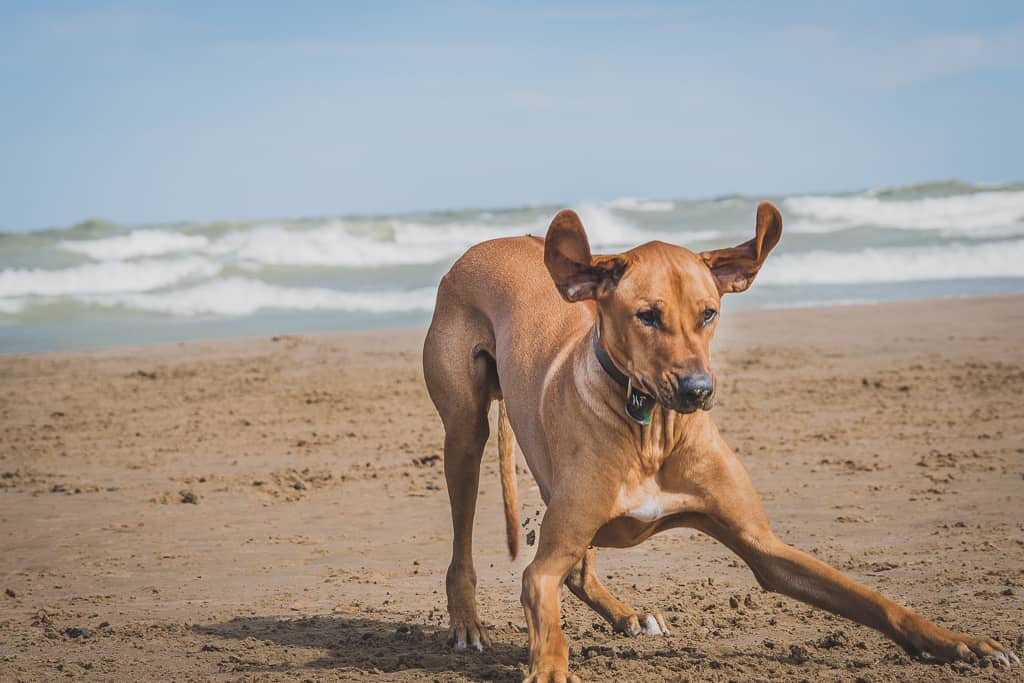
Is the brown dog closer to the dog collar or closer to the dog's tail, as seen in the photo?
the dog collar

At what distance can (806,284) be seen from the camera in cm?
1977

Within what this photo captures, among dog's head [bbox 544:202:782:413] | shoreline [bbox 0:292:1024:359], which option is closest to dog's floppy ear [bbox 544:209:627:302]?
dog's head [bbox 544:202:782:413]

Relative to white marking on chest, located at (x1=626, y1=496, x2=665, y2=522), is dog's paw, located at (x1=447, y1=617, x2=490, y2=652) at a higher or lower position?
lower

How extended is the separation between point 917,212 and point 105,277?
20622mm

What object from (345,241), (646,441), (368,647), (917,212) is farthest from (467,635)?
(917,212)

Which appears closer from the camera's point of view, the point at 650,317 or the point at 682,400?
the point at 682,400

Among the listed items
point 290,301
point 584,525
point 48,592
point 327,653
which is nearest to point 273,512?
point 48,592

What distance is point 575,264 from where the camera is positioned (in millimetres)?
3598

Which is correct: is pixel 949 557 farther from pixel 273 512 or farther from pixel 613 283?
pixel 273 512

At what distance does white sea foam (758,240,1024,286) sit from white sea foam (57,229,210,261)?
1470cm

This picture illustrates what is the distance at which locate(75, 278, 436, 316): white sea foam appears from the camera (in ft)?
63.3

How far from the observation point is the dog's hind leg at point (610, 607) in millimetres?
4668

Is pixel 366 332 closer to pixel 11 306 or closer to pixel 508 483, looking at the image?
pixel 11 306

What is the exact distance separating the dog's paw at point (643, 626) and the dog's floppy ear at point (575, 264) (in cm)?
161
